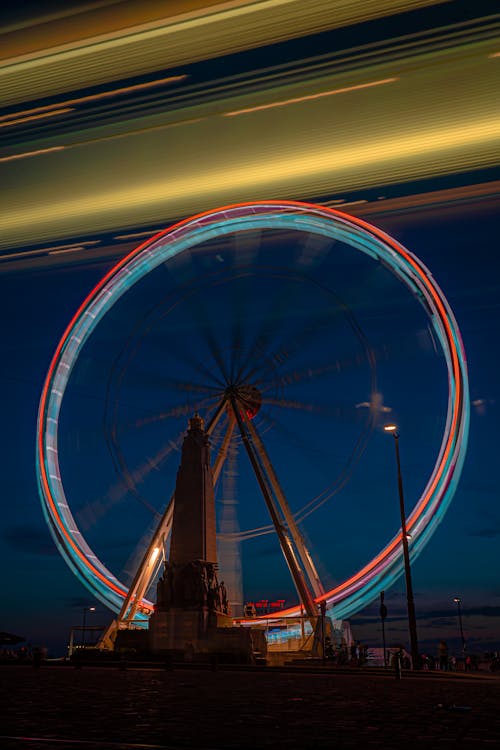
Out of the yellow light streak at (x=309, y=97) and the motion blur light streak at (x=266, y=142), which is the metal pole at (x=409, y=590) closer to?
the motion blur light streak at (x=266, y=142)

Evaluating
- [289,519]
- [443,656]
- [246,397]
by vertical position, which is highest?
[246,397]

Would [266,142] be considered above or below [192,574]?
above

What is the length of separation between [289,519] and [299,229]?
11.0 metres

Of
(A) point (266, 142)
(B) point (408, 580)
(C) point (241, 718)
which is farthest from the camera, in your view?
(B) point (408, 580)

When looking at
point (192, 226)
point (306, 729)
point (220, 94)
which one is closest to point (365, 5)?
point (220, 94)

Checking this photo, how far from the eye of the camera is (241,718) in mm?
7738

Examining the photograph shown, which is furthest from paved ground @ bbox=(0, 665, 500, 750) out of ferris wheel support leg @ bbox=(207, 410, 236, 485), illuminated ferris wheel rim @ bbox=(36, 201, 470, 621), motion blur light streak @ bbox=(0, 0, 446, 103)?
ferris wheel support leg @ bbox=(207, 410, 236, 485)

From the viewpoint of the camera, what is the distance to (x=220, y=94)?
932cm

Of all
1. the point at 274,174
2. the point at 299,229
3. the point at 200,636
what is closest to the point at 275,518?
the point at 200,636

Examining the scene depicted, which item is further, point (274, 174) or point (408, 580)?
point (408, 580)

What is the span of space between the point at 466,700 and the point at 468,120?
Result: 825 centimetres

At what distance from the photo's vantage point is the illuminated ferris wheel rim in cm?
2392

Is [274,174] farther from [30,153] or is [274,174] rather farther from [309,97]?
[30,153]

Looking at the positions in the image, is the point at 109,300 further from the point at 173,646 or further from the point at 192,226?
the point at 173,646
